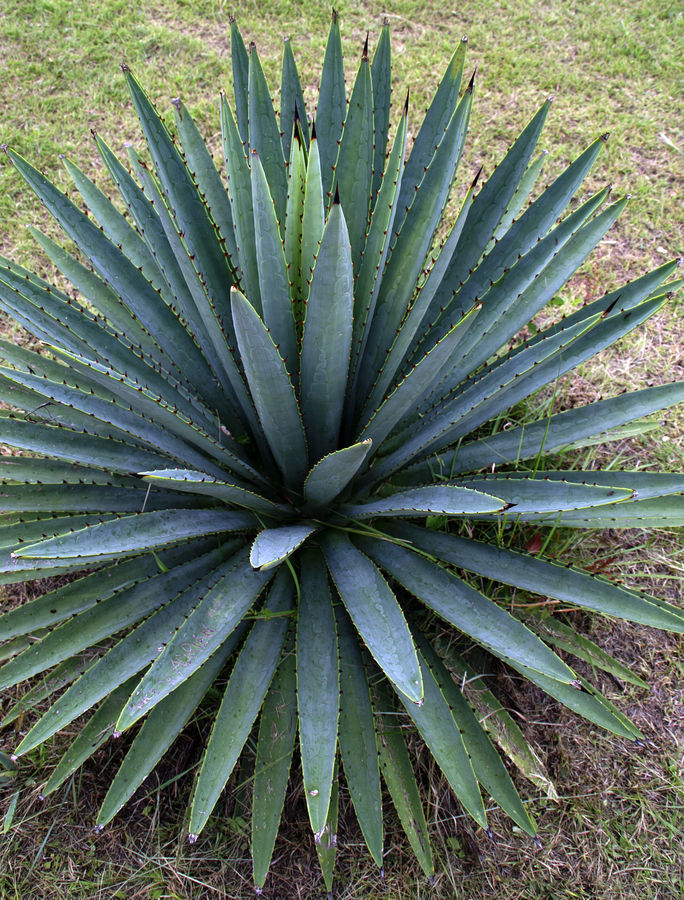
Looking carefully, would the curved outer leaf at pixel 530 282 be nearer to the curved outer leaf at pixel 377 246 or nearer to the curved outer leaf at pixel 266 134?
the curved outer leaf at pixel 377 246

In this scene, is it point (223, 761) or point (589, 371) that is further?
point (589, 371)

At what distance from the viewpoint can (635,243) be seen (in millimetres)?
3250

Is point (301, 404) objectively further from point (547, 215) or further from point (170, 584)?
point (547, 215)

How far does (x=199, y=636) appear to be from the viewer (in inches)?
59.1

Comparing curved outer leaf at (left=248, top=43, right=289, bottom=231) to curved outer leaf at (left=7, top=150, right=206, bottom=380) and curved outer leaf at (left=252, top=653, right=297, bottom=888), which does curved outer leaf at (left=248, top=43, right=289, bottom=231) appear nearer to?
curved outer leaf at (left=7, top=150, right=206, bottom=380)

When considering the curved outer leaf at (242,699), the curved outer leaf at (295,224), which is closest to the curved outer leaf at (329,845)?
the curved outer leaf at (242,699)

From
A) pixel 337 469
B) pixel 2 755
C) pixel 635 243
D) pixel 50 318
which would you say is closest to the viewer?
pixel 337 469

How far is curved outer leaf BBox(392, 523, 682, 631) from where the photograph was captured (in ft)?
5.47

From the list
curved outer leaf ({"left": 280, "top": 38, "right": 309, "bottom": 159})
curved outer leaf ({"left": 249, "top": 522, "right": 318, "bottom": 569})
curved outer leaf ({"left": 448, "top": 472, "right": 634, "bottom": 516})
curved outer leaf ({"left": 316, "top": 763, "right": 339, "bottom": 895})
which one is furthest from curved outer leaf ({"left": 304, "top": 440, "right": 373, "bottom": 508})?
curved outer leaf ({"left": 280, "top": 38, "right": 309, "bottom": 159})

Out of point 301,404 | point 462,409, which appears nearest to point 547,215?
point 462,409

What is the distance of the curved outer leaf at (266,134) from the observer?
5.85 feet

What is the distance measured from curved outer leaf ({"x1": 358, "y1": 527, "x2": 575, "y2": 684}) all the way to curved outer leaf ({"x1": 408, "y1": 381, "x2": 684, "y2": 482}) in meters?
0.29

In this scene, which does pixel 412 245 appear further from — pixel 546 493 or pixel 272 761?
pixel 272 761

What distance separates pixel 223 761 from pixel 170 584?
0.49 metres
